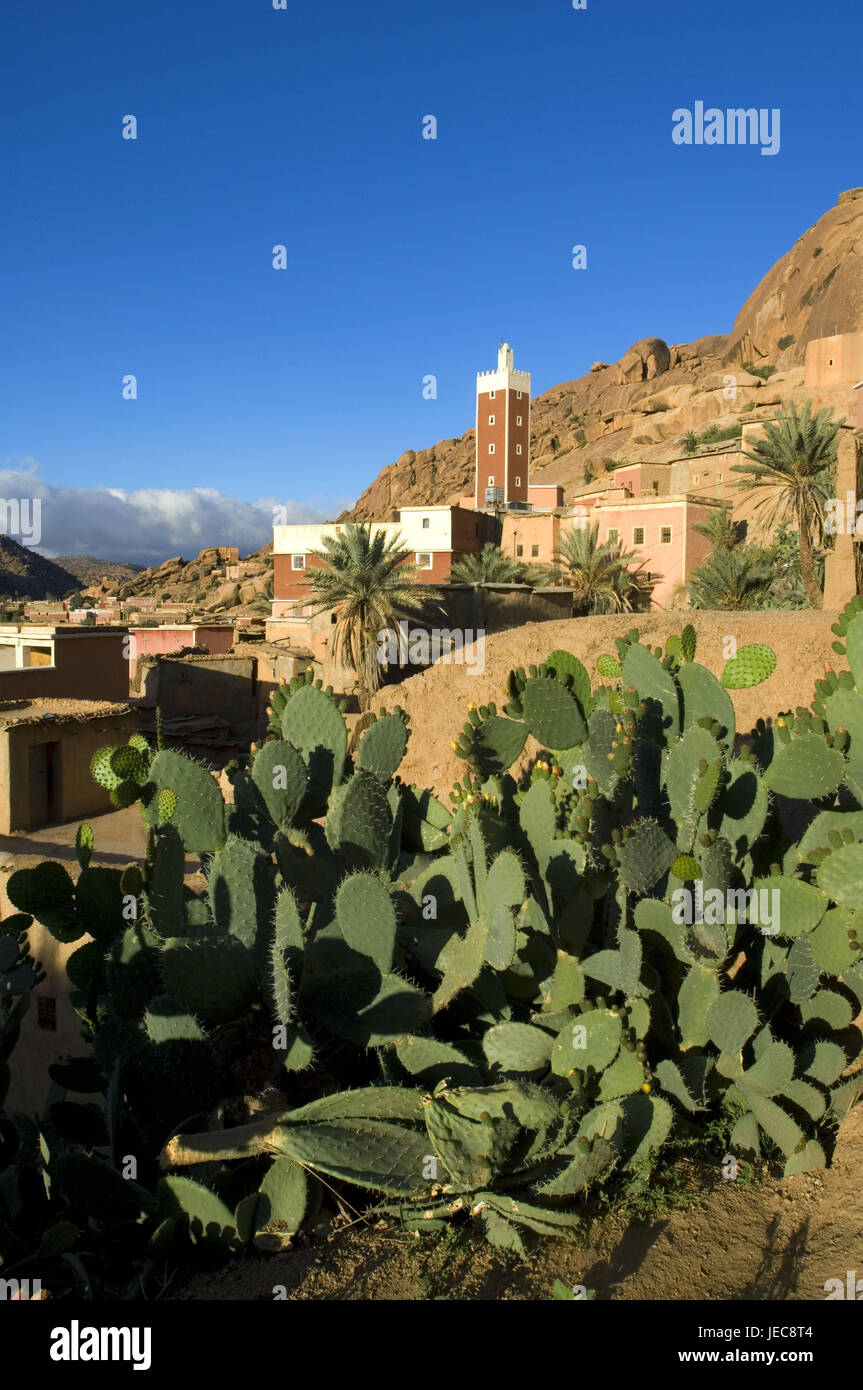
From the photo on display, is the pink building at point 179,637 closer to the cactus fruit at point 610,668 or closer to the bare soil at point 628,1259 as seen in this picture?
the cactus fruit at point 610,668

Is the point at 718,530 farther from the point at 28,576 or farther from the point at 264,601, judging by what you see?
Result: the point at 28,576

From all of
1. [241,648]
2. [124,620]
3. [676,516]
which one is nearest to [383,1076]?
[241,648]

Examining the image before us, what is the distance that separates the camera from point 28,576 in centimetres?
6975

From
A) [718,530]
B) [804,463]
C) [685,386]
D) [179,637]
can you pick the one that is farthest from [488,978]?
[685,386]

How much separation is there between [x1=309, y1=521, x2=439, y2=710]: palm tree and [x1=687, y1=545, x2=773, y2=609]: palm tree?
6950 mm

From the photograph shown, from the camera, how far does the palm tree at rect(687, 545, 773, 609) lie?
2055cm

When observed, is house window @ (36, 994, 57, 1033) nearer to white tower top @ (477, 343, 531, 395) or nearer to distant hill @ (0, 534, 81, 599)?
white tower top @ (477, 343, 531, 395)

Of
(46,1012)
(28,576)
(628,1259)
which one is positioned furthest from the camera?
(28,576)

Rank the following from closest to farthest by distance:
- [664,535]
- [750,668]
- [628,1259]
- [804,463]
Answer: [628,1259] → [750,668] → [804,463] → [664,535]

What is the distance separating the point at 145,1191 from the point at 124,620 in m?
34.1

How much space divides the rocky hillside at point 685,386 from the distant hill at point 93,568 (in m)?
27.5

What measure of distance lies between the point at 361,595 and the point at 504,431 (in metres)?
34.4

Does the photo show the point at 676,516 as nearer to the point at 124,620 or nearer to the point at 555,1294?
the point at 124,620

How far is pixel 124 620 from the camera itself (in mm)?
35062
